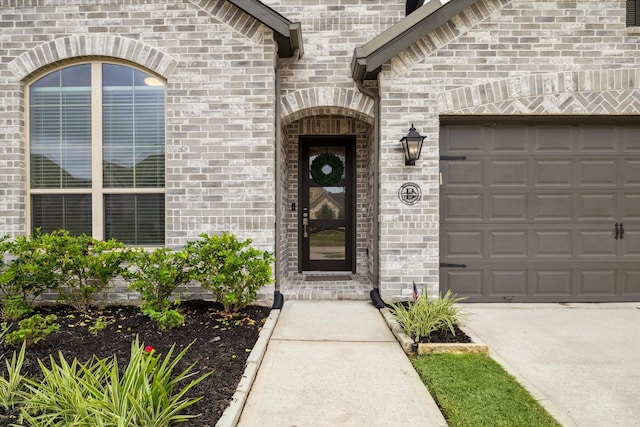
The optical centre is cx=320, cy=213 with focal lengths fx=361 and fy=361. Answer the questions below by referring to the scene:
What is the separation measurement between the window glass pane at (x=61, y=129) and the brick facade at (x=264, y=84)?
0.16 metres

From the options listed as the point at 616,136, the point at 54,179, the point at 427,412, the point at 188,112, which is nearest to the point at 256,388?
the point at 427,412

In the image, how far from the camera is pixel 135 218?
186 inches

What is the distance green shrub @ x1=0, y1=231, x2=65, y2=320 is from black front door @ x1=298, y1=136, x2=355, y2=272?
3525 millimetres

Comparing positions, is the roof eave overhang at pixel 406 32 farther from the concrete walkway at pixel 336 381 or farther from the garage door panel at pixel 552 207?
the concrete walkway at pixel 336 381

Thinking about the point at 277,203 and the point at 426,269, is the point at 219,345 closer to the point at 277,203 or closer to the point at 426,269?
the point at 277,203

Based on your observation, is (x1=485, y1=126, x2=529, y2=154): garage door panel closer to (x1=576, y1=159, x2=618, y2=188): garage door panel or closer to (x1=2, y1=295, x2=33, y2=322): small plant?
(x1=576, y1=159, x2=618, y2=188): garage door panel

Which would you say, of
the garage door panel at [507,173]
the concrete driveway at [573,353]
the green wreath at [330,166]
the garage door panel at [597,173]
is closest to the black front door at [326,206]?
the green wreath at [330,166]

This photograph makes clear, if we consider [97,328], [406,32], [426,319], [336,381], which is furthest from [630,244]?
[97,328]

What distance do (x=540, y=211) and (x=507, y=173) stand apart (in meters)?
0.69

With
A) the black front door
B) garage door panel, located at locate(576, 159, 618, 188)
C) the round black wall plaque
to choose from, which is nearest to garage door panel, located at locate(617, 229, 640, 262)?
garage door panel, located at locate(576, 159, 618, 188)

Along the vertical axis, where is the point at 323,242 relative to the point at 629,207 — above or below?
below

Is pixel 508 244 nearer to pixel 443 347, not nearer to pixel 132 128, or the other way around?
pixel 443 347

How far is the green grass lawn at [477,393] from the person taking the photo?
2299 mm

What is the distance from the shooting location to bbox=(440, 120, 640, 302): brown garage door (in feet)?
16.0
